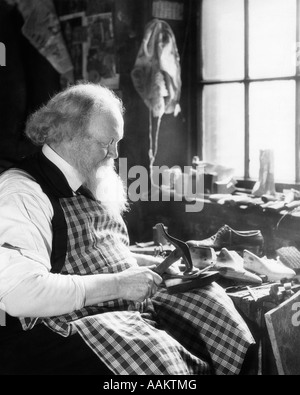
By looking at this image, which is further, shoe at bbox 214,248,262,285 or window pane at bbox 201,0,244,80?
window pane at bbox 201,0,244,80

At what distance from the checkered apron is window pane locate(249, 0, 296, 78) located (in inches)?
66.1

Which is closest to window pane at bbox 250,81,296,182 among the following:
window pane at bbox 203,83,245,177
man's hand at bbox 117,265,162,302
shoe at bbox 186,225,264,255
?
window pane at bbox 203,83,245,177

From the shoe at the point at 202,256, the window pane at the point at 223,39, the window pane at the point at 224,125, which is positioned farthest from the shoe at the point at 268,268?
the window pane at the point at 223,39

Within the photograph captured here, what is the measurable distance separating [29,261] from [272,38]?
2345 millimetres

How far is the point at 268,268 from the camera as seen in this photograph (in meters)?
2.70

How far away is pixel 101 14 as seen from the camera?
162 inches

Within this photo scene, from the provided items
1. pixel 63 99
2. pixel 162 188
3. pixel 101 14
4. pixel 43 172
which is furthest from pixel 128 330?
pixel 101 14

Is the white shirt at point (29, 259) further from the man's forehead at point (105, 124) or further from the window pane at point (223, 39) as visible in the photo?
the window pane at point (223, 39)

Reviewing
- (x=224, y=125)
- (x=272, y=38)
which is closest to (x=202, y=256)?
(x=224, y=125)

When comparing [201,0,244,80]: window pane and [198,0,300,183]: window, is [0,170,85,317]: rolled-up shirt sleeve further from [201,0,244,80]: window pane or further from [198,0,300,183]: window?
[201,0,244,80]: window pane

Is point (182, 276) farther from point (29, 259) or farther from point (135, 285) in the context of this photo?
point (29, 259)

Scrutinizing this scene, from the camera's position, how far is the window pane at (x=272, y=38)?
3500 millimetres

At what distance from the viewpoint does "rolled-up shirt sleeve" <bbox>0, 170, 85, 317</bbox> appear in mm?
1897

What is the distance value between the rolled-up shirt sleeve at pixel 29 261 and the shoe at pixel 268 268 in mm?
1016
